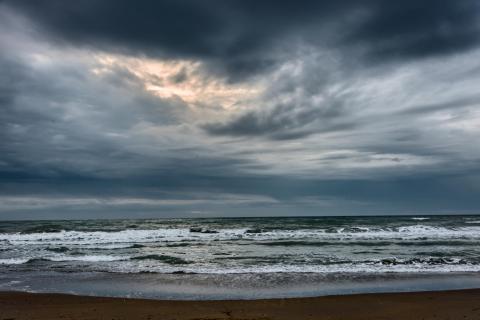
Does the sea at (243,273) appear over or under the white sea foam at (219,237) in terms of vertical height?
under

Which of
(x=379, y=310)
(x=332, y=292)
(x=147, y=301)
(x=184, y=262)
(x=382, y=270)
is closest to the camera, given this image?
(x=379, y=310)

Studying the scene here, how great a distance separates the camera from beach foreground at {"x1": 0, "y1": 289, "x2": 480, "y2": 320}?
8.83m

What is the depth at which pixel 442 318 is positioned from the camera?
28.4 ft

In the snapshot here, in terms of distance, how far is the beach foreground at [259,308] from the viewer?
348 inches

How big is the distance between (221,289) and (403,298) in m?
5.49

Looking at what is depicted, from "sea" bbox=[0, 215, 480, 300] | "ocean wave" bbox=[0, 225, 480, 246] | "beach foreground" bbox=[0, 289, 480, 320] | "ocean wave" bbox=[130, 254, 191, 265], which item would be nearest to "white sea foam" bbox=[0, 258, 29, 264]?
"sea" bbox=[0, 215, 480, 300]

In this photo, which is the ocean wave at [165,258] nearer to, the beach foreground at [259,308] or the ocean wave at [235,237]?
the beach foreground at [259,308]

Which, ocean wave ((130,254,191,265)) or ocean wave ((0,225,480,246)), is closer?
ocean wave ((130,254,191,265))

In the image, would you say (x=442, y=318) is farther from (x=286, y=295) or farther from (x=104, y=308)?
(x=104, y=308)

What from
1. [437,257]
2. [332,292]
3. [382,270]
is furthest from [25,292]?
[437,257]

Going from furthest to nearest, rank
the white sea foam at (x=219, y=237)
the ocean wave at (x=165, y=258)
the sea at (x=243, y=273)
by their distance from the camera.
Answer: the white sea foam at (x=219, y=237) → the ocean wave at (x=165, y=258) → the sea at (x=243, y=273)

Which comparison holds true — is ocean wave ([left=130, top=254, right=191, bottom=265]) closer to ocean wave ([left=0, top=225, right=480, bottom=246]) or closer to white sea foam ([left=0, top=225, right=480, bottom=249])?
white sea foam ([left=0, top=225, right=480, bottom=249])

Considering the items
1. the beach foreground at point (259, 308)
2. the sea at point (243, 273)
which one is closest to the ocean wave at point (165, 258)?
the sea at point (243, 273)

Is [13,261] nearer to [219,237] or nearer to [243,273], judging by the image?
[243,273]
